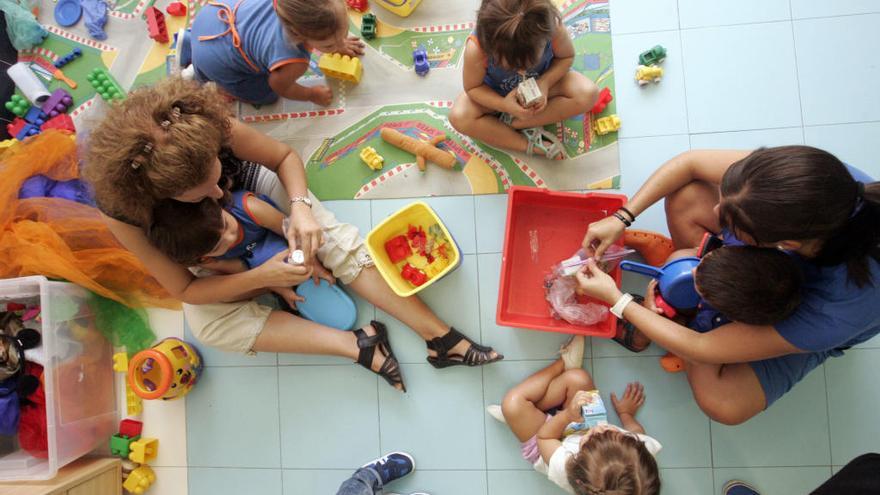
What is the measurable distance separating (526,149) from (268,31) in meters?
0.86

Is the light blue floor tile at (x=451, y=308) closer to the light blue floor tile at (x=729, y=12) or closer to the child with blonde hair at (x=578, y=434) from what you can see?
the child with blonde hair at (x=578, y=434)

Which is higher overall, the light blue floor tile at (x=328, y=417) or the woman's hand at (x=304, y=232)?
the woman's hand at (x=304, y=232)

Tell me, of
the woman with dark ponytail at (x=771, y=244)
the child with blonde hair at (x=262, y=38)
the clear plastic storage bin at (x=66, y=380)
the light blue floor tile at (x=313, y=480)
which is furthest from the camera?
the light blue floor tile at (x=313, y=480)

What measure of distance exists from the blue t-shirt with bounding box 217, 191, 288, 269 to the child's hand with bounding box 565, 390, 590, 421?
39.9 inches

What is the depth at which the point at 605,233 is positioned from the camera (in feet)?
4.94

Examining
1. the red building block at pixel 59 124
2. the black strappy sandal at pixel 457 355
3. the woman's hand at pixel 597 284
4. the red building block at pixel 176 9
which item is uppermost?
the red building block at pixel 176 9

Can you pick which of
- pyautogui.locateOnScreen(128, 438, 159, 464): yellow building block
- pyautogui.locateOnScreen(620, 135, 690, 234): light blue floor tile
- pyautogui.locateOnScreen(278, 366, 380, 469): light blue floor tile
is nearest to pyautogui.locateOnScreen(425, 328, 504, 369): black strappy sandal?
pyautogui.locateOnScreen(278, 366, 380, 469): light blue floor tile

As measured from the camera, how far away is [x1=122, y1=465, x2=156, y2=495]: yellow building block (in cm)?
181

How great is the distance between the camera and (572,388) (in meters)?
1.65

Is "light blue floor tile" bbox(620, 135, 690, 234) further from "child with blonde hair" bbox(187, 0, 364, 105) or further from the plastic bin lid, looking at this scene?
the plastic bin lid

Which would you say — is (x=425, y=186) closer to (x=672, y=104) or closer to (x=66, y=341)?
(x=672, y=104)

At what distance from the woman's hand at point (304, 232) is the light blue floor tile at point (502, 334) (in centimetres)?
56

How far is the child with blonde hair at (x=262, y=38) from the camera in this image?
139 centimetres

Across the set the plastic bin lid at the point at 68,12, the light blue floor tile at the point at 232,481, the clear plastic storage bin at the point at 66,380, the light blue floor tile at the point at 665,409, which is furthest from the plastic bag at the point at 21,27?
the light blue floor tile at the point at 665,409
